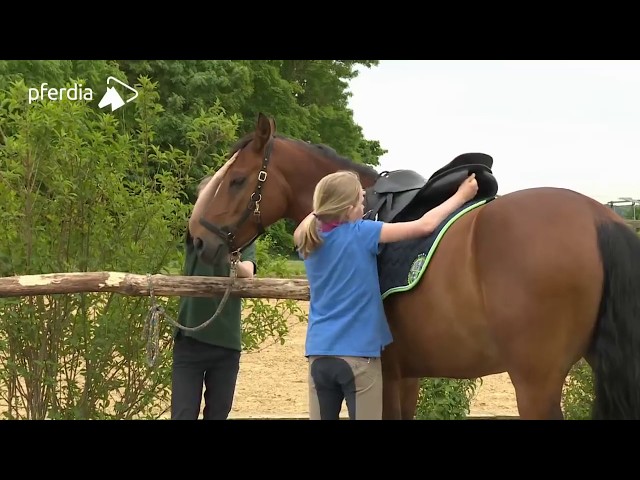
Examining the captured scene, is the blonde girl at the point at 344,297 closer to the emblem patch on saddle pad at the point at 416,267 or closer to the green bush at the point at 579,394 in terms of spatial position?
the emblem patch on saddle pad at the point at 416,267

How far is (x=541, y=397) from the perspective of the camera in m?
2.72

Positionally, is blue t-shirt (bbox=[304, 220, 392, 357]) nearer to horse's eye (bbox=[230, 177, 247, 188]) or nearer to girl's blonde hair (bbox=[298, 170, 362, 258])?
girl's blonde hair (bbox=[298, 170, 362, 258])

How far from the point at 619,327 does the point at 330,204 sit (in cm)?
126

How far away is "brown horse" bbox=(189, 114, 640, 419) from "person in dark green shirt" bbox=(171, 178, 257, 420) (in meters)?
0.97

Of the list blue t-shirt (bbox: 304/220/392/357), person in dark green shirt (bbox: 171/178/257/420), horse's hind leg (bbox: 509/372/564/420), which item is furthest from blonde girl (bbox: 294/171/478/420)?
person in dark green shirt (bbox: 171/178/257/420)

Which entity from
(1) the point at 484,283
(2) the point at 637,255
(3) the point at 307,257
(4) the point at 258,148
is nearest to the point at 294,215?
(4) the point at 258,148

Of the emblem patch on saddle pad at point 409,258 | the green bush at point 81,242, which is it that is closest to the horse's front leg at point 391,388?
the emblem patch on saddle pad at point 409,258

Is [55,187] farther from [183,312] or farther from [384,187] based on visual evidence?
[384,187]

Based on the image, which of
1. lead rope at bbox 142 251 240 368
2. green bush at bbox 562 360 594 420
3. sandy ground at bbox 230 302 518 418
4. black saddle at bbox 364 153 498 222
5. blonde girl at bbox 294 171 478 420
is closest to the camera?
blonde girl at bbox 294 171 478 420

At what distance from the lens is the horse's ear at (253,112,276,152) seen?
3701 millimetres

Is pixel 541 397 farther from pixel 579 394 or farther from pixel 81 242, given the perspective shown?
pixel 81 242

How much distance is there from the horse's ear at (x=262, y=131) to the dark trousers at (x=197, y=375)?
1.13 metres

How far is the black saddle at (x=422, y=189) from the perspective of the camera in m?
3.23

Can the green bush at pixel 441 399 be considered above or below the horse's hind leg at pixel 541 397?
below
